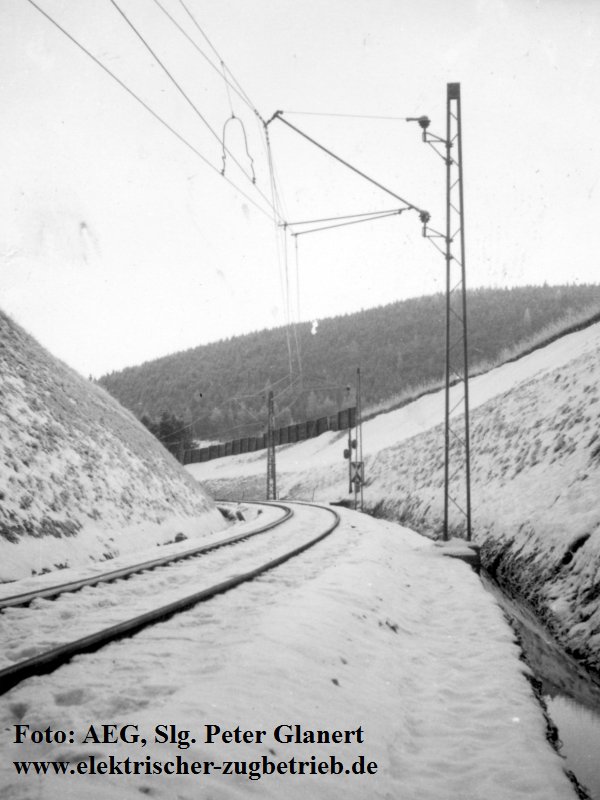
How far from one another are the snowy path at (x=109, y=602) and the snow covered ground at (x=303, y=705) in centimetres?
62

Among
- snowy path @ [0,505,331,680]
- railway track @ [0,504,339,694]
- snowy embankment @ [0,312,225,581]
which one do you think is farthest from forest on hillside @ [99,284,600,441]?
snowy path @ [0,505,331,680]

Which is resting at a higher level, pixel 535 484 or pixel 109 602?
pixel 535 484

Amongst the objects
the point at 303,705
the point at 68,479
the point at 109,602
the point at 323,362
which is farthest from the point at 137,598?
the point at 323,362

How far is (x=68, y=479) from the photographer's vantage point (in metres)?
12.6

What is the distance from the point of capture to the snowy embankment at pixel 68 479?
33.7 feet

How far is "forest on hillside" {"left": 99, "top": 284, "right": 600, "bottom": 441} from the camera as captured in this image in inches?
3809

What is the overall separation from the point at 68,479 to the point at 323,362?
101m

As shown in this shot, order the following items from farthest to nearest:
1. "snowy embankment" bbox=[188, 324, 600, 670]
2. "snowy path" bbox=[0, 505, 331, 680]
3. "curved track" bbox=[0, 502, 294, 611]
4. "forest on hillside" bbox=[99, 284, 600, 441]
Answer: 1. "forest on hillside" bbox=[99, 284, 600, 441]
2. "snowy embankment" bbox=[188, 324, 600, 670]
3. "curved track" bbox=[0, 502, 294, 611]
4. "snowy path" bbox=[0, 505, 331, 680]

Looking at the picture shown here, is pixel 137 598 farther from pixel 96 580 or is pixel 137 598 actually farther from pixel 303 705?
pixel 303 705

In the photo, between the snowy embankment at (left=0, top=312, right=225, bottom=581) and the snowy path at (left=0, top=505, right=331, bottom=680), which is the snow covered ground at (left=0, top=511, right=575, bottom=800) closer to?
the snowy path at (left=0, top=505, right=331, bottom=680)

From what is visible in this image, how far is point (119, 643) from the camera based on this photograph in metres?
4.66

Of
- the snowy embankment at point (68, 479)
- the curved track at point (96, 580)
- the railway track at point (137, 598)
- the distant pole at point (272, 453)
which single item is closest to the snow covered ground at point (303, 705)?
the railway track at point (137, 598)

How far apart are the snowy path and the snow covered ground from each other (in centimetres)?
62

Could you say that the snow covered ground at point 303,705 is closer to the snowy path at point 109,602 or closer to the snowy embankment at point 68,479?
the snowy path at point 109,602
